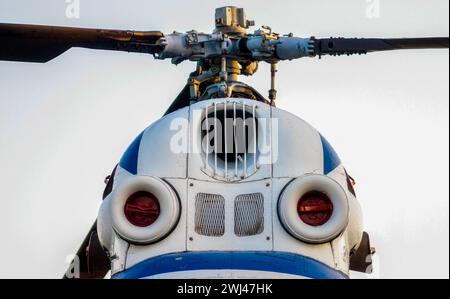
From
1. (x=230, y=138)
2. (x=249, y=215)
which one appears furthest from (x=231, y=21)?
(x=249, y=215)

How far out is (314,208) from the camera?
9047 millimetres

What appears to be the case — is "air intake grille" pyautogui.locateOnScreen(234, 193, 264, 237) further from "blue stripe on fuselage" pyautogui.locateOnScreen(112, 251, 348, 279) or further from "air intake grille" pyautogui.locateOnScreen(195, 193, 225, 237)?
"blue stripe on fuselage" pyautogui.locateOnScreen(112, 251, 348, 279)

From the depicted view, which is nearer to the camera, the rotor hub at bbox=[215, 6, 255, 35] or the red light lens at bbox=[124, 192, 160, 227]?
the red light lens at bbox=[124, 192, 160, 227]

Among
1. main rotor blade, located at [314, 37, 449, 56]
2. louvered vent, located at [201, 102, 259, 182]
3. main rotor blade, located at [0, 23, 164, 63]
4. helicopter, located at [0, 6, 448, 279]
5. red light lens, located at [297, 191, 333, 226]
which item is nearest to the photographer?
helicopter, located at [0, 6, 448, 279]

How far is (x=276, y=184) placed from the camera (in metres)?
9.20

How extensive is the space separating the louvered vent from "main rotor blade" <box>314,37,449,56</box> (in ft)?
3.64

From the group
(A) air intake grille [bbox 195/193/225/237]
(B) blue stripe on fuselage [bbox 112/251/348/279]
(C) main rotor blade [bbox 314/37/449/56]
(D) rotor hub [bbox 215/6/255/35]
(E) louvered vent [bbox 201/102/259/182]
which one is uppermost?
(D) rotor hub [bbox 215/6/255/35]

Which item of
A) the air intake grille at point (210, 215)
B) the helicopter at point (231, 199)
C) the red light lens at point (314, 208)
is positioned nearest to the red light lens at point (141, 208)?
the helicopter at point (231, 199)

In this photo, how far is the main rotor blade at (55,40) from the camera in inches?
416

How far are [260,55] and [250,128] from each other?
1.72 m

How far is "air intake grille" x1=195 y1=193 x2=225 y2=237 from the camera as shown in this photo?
29.7ft

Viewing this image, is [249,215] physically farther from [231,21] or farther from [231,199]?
[231,21]

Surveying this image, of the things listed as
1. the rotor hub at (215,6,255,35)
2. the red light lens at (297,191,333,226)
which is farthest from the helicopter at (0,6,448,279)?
the rotor hub at (215,6,255,35)
